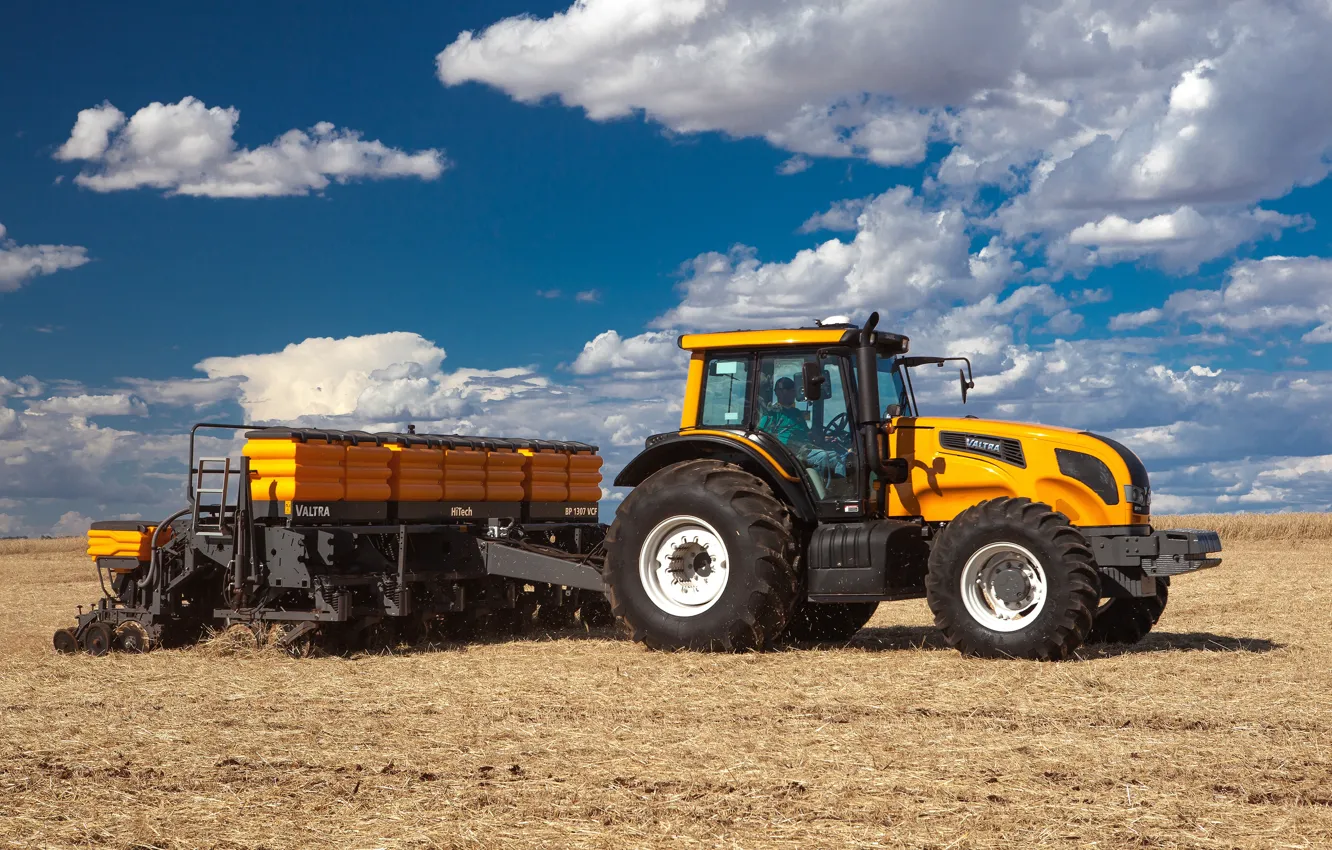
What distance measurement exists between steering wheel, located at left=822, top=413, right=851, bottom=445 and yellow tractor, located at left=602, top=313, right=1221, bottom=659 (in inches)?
0.5

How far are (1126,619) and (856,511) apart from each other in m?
2.78

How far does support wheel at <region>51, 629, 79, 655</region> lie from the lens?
13555mm

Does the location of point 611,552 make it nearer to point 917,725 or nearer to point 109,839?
point 917,725

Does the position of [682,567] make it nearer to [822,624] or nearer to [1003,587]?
[822,624]

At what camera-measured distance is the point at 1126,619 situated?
40.9 ft

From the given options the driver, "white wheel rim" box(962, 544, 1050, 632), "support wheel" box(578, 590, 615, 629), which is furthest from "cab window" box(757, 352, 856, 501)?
"support wheel" box(578, 590, 615, 629)

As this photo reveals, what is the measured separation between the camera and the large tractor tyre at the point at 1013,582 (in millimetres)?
10688

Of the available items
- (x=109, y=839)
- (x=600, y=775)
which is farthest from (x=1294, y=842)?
(x=109, y=839)

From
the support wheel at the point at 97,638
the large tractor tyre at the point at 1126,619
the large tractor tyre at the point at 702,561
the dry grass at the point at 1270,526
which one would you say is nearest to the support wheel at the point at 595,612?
the large tractor tyre at the point at 702,561

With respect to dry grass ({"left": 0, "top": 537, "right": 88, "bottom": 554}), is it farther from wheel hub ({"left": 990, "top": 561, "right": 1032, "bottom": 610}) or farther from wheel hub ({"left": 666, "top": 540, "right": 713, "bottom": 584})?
wheel hub ({"left": 990, "top": 561, "right": 1032, "bottom": 610})

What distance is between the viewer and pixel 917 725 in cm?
846

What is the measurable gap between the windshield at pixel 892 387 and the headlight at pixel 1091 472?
150cm

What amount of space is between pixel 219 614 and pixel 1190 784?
9298 millimetres

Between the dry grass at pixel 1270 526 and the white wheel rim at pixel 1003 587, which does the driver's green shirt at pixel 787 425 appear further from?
the dry grass at pixel 1270 526
